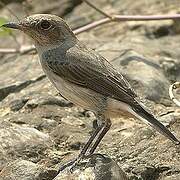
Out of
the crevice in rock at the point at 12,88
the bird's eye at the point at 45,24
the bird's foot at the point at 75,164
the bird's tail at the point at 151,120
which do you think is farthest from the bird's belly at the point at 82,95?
the crevice in rock at the point at 12,88

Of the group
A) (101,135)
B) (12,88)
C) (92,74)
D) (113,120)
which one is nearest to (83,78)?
(92,74)

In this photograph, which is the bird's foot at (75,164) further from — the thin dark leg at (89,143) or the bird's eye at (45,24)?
the bird's eye at (45,24)

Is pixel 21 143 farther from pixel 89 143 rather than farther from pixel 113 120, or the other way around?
pixel 113 120

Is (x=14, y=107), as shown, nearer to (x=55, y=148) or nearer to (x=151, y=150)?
(x=55, y=148)

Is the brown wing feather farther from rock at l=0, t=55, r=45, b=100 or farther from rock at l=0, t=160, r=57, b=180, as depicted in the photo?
rock at l=0, t=55, r=45, b=100

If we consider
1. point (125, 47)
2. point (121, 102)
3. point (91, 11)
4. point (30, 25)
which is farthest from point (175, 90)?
point (91, 11)

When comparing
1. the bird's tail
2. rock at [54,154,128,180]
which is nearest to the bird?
the bird's tail
